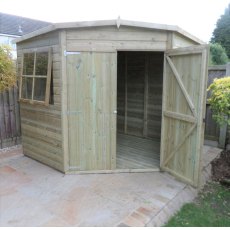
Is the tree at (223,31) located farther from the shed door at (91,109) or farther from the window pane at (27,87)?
the window pane at (27,87)

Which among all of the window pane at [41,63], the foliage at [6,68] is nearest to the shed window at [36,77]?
the window pane at [41,63]

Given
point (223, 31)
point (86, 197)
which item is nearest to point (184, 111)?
point (86, 197)

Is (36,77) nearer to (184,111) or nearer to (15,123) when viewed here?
(15,123)

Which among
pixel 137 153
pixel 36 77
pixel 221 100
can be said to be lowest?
pixel 137 153

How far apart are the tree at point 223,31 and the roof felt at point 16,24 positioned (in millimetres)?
12644

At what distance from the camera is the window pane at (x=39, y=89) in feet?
13.2

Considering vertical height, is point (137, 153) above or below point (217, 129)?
below

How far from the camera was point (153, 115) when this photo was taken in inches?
229

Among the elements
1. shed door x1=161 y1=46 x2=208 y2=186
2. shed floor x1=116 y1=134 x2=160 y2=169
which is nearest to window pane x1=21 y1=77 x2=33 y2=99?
shed floor x1=116 y1=134 x2=160 y2=169

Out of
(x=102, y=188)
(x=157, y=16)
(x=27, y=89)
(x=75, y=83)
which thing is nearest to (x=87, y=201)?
(x=102, y=188)

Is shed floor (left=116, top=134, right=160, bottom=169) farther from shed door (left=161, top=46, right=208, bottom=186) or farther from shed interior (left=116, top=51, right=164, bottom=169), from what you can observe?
shed door (left=161, top=46, right=208, bottom=186)

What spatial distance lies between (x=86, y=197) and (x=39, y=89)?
204 cm

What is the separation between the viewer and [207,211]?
314cm

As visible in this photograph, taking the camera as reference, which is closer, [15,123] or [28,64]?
[28,64]
